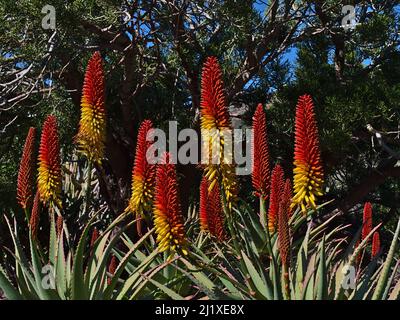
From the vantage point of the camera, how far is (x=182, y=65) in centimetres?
772

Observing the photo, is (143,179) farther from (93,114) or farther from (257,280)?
(257,280)

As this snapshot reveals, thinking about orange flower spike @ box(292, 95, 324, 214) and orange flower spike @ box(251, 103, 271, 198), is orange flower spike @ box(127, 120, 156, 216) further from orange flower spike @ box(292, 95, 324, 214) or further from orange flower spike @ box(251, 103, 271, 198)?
orange flower spike @ box(292, 95, 324, 214)

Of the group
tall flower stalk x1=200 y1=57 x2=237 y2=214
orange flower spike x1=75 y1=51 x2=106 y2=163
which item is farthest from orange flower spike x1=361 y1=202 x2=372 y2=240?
orange flower spike x1=75 y1=51 x2=106 y2=163

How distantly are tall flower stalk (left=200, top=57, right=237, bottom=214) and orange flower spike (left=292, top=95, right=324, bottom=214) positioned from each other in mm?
344

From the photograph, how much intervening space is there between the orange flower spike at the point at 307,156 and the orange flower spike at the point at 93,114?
3.46 ft

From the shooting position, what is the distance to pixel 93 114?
3080 mm

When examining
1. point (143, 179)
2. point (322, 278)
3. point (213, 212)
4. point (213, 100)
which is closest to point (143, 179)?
point (143, 179)

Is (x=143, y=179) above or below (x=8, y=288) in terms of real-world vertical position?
above

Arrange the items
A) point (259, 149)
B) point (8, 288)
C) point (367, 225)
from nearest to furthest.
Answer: point (8, 288) < point (259, 149) < point (367, 225)

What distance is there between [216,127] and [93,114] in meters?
0.70

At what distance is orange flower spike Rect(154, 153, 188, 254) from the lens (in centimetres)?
266

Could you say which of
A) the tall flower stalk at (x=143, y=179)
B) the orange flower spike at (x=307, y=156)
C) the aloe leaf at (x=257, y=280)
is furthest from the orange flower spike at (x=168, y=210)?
the orange flower spike at (x=307, y=156)
